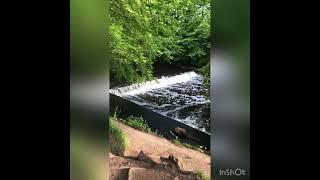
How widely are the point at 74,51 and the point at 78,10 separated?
15.0 inches

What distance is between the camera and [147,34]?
4543mm

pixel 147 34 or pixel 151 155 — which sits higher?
pixel 147 34

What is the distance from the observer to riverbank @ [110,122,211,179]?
437cm

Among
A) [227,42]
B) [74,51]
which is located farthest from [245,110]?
[74,51]

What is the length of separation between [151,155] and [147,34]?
44.0 inches

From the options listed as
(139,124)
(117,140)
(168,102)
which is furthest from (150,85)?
(117,140)

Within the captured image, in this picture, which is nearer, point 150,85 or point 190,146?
point 190,146

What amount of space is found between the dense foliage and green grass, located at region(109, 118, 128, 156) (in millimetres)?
462

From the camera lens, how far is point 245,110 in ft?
14.2

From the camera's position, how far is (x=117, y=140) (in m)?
4.46

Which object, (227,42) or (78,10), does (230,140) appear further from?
(78,10)

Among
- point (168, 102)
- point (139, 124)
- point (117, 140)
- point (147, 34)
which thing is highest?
point (147, 34)

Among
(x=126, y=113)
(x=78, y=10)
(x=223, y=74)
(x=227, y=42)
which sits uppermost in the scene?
(x=78, y=10)

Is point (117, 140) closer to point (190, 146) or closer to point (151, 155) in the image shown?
point (151, 155)
